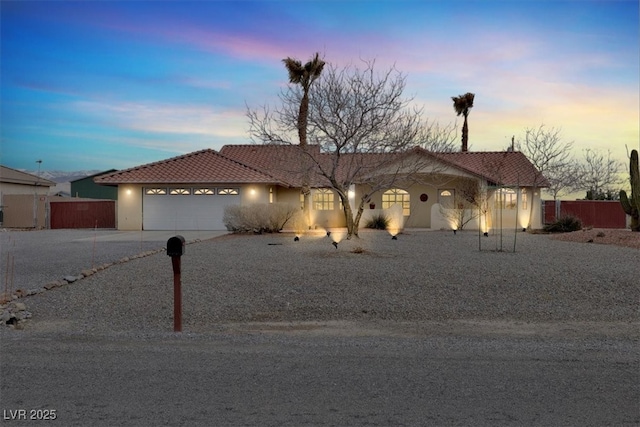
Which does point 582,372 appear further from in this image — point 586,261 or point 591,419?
point 586,261

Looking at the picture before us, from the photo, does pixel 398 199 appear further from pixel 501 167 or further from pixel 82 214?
pixel 82 214

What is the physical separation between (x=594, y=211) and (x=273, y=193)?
20.4 metres

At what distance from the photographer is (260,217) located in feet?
85.1

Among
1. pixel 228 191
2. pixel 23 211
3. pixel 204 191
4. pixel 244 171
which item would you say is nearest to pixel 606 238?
pixel 244 171

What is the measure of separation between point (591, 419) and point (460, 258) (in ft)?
37.0

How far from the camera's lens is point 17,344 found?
706cm

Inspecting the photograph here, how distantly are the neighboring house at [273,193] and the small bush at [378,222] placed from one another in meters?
0.51

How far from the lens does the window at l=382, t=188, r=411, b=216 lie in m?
33.0

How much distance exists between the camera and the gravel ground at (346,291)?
29.9 ft

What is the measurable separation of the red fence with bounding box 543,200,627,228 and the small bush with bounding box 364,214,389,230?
12.2m

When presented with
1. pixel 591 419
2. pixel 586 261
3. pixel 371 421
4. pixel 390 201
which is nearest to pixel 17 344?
pixel 371 421

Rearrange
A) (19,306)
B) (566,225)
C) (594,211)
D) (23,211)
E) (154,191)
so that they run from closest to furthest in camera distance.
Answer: (19,306) → (566,225) → (154,191) → (23,211) → (594,211)

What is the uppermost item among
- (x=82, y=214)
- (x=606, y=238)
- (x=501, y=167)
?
(x=501, y=167)

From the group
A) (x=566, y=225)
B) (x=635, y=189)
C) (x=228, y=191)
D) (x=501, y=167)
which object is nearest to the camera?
(x=635, y=189)
